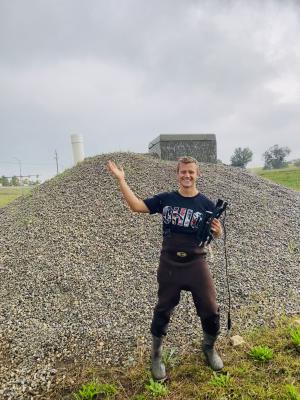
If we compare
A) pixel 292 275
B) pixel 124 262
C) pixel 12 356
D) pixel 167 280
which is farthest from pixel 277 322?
pixel 12 356

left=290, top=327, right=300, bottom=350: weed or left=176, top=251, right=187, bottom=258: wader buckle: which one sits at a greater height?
left=176, top=251, right=187, bottom=258: wader buckle

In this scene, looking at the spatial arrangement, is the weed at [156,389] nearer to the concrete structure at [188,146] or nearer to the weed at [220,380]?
the weed at [220,380]

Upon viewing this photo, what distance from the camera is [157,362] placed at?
3863mm

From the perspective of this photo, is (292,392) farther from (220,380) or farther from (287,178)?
(287,178)

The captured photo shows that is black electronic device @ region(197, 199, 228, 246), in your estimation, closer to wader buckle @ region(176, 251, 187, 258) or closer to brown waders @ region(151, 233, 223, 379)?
brown waders @ region(151, 233, 223, 379)

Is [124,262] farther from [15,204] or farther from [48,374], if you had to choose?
[15,204]

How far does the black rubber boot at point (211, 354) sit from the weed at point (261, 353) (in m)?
0.41

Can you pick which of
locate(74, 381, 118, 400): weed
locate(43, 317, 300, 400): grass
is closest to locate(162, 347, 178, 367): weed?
locate(43, 317, 300, 400): grass

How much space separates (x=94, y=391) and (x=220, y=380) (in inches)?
50.6

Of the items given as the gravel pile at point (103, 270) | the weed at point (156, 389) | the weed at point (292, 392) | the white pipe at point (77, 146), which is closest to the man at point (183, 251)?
the weed at point (156, 389)

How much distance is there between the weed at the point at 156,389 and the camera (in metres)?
3.65

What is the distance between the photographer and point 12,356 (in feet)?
→ 14.5

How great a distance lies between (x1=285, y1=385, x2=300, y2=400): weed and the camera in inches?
135

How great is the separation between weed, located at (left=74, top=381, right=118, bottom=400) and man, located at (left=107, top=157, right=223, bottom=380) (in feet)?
2.45
